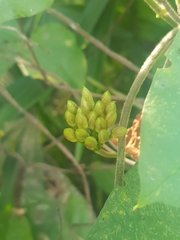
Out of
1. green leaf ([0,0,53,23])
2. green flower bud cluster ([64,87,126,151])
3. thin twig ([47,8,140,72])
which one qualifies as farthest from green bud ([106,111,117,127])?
thin twig ([47,8,140,72])

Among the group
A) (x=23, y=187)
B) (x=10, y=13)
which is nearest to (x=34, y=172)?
(x=23, y=187)

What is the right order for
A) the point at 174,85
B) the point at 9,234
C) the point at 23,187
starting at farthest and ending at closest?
the point at 23,187 → the point at 9,234 → the point at 174,85

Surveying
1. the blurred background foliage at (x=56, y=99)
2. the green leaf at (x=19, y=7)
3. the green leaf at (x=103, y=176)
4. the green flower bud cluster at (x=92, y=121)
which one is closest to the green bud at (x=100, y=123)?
the green flower bud cluster at (x=92, y=121)

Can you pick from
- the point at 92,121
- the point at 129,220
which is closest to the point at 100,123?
the point at 92,121

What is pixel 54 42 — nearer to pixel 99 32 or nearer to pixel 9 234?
pixel 99 32

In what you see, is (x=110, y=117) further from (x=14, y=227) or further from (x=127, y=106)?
(x=14, y=227)
